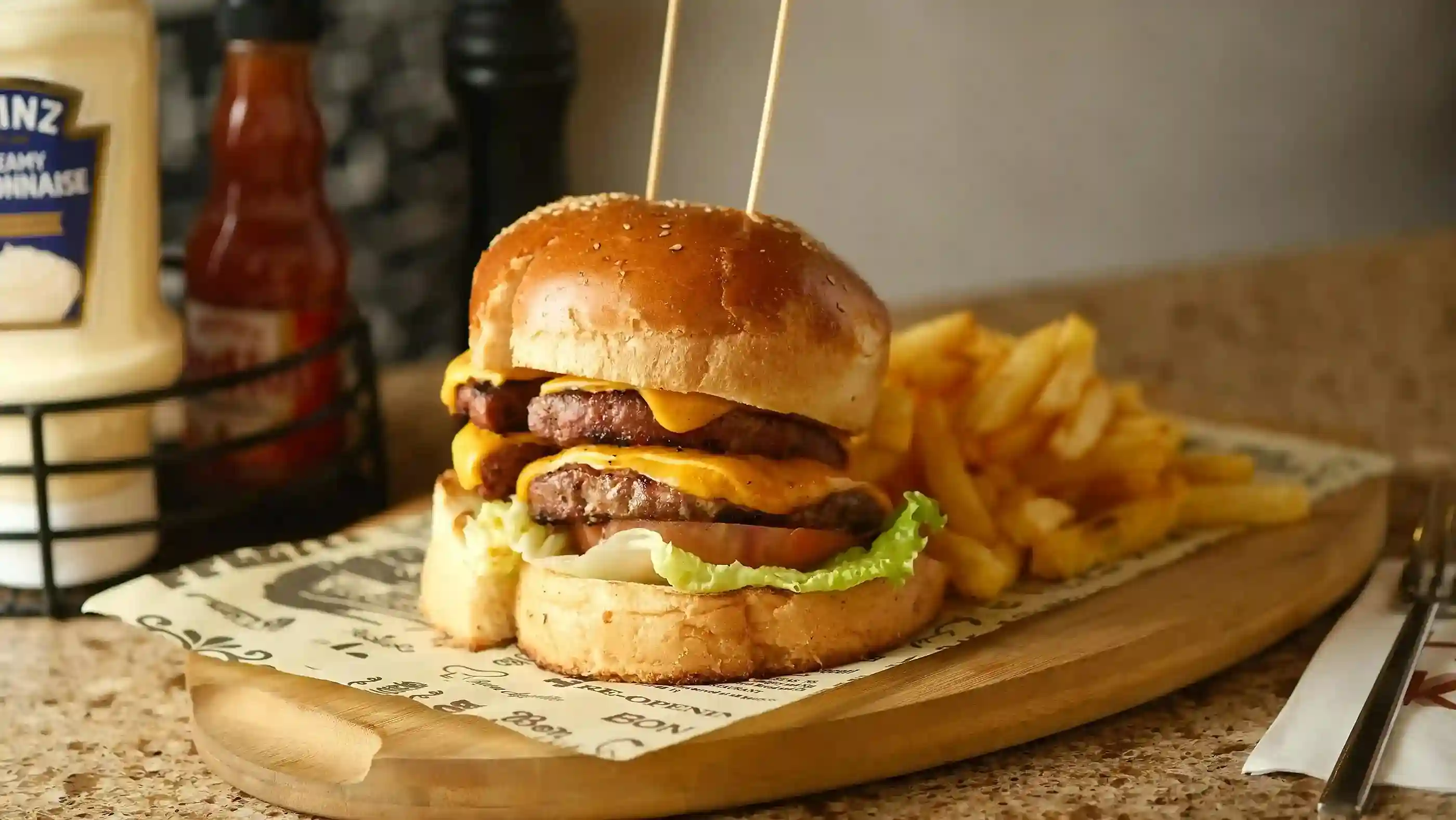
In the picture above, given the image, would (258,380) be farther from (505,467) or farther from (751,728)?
(751,728)

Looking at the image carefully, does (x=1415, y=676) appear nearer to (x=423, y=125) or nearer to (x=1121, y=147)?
(x=423, y=125)

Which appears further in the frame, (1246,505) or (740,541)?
(1246,505)

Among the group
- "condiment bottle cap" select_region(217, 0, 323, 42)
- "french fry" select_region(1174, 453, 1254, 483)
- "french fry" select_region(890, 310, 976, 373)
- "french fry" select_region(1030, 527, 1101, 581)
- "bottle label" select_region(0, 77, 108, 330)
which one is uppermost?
"condiment bottle cap" select_region(217, 0, 323, 42)

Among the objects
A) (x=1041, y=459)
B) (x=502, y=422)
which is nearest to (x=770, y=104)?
(x=502, y=422)

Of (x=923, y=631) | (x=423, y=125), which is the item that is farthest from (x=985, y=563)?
(x=423, y=125)

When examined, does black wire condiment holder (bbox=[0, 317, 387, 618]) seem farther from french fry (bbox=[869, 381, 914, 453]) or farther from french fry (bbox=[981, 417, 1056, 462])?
french fry (bbox=[981, 417, 1056, 462])

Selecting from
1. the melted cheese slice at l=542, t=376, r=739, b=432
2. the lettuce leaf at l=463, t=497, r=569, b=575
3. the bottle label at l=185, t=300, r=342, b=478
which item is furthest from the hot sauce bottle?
the melted cheese slice at l=542, t=376, r=739, b=432
